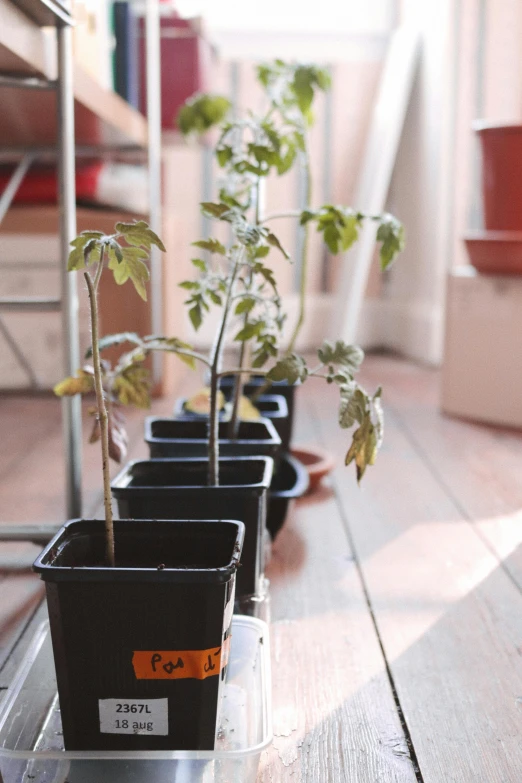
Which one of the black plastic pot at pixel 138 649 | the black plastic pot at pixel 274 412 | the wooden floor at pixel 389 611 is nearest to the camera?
the black plastic pot at pixel 138 649

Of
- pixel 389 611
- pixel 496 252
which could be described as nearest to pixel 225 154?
pixel 389 611

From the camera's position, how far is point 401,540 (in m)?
1.40

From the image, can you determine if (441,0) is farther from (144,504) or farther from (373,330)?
(144,504)

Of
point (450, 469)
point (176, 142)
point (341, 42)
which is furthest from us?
point (341, 42)

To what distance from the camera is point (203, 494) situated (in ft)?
3.14

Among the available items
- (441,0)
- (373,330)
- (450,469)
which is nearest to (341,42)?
(441,0)

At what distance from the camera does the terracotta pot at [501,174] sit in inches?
88.5

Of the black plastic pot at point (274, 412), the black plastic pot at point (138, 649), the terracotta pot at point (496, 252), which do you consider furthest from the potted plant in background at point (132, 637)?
the terracotta pot at point (496, 252)

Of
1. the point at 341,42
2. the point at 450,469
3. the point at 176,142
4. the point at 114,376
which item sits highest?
the point at 341,42

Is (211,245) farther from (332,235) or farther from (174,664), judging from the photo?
(174,664)

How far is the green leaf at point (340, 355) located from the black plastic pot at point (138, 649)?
266 mm

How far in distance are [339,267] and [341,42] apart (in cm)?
98

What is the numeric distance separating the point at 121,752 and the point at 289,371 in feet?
1.31

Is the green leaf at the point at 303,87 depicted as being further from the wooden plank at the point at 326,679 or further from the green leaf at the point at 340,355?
the wooden plank at the point at 326,679
